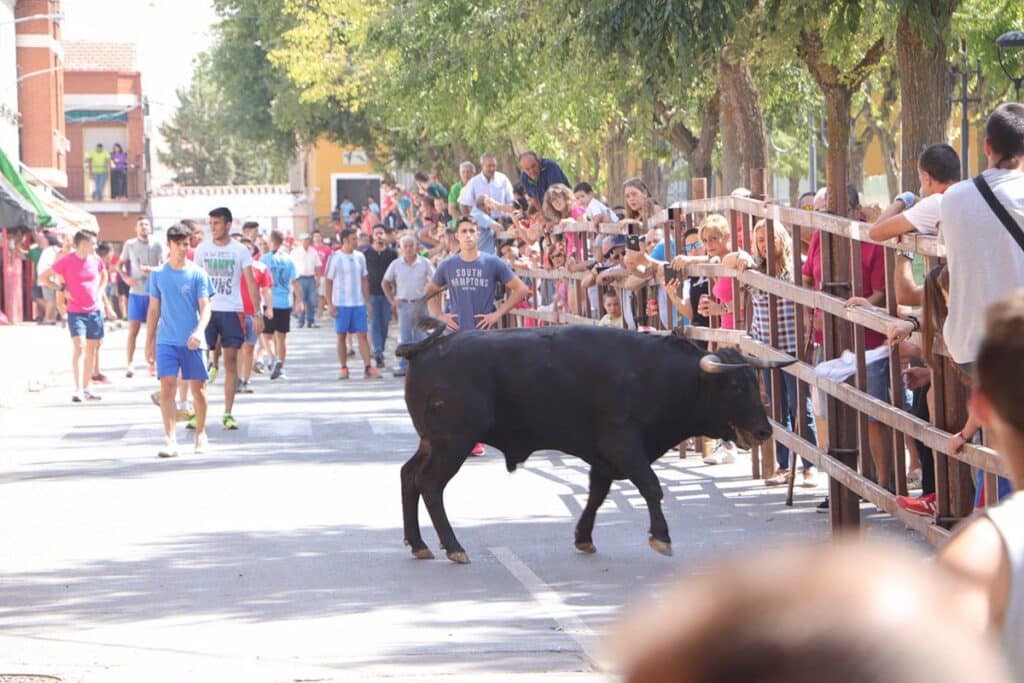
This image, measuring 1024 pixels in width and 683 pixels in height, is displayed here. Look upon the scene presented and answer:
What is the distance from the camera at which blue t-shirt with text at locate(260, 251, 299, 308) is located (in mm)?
26844

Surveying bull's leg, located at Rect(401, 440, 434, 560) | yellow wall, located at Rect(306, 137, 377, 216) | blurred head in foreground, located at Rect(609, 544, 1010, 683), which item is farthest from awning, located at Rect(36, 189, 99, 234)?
blurred head in foreground, located at Rect(609, 544, 1010, 683)

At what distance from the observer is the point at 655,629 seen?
50.0 inches

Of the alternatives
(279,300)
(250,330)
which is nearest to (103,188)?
(279,300)

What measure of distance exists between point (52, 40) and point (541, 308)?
43.3 metres

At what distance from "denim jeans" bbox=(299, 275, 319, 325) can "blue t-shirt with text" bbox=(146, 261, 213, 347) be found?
1056 inches

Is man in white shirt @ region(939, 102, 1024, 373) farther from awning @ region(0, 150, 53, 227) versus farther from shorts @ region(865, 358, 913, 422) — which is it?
awning @ region(0, 150, 53, 227)

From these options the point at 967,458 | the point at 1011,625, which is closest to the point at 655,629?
the point at 1011,625

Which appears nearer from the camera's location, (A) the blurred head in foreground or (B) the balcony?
(A) the blurred head in foreground

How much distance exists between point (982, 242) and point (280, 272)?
20805mm

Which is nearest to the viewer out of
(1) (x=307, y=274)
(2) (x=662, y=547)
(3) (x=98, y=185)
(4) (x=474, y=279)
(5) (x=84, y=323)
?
(2) (x=662, y=547)

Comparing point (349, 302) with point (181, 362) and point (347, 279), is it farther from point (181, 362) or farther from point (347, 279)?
point (181, 362)

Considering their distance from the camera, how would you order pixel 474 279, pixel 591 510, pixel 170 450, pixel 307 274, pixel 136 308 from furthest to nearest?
pixel 307 274
pixel 136 308
pixel 170 450
pixel 474 279
pixel 591 510

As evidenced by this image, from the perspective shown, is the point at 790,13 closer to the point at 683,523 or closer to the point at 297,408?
the point at 683,523

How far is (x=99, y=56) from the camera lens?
96.7 m
